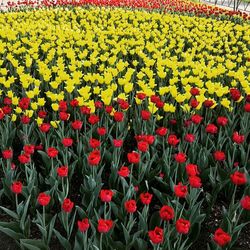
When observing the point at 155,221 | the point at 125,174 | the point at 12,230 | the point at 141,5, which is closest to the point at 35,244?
the point at 12,230

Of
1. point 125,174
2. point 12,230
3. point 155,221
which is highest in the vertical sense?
point 125,174

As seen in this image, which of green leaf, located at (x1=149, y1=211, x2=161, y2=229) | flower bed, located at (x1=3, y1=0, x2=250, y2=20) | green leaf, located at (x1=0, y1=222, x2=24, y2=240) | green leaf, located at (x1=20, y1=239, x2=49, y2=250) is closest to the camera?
green leaf, located at (x1=20, y1=239, x2=49, y2=250)

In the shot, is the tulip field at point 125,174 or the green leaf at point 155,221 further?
the green leaf at point 155,221

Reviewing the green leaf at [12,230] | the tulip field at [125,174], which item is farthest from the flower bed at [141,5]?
the green leaf at [12,230]

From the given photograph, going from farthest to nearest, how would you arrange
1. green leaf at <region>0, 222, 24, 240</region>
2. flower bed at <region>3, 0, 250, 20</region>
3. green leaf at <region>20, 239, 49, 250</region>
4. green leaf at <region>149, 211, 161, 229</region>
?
flower bed at <region>3, 0, 250, 20</region> → green leaf at <region>149, 211, 161, 229</region> → green leaf at <region>0, 222, 24, 240</region> → green leaf at <region>20, 239, 49, 250</region>

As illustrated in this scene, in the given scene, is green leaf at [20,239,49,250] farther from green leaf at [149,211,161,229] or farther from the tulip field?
green leaf at [149,211,161,229]

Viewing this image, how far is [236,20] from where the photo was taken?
12.5 m

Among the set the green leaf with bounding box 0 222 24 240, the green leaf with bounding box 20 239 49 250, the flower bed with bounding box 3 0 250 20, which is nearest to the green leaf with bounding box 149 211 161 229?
the green leaf with bounding box 20 239 49 250

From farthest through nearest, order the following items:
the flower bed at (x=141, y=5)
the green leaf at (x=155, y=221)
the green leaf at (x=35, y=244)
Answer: the flower bed at (x=141, y=5)
the green leaf at (x=155, y=221)
the green leaf at (x=35, y=244)

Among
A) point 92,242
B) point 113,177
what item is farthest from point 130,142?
point 92,242

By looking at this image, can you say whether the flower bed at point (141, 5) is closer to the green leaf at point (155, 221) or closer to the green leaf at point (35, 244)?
the green leaf at point (155, 221)

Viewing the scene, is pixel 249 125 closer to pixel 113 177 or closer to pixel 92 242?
pixel 113 177

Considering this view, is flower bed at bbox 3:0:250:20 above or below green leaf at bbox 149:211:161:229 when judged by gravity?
above

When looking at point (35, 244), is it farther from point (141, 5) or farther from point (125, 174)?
point (141, 5)
